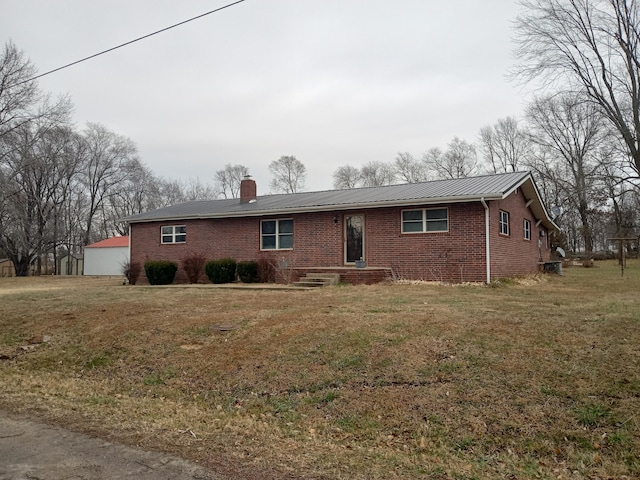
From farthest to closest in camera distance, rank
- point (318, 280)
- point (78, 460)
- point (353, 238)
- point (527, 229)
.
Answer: point (527, 229), point (353, 238), point (318, 280), point (78, 460)

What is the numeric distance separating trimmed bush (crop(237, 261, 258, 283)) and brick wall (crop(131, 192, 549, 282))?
2.53ft

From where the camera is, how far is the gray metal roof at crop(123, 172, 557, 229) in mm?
14266

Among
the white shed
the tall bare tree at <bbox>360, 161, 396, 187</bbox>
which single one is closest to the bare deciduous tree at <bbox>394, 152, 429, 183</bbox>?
the tall bare tree at <bbox>360, 161, 396, 187</bbox>

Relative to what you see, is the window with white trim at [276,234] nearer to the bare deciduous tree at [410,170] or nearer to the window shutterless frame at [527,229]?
the window shutterless frame at [527,229]

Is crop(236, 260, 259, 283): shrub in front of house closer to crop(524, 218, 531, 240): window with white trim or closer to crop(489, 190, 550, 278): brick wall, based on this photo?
crop(489, 190, 550, 278): brick wall

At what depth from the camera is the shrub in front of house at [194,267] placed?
18.3 m

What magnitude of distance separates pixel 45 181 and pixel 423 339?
42.6 m

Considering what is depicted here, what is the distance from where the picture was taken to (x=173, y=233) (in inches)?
797

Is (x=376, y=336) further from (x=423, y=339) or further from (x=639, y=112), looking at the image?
(x=639, y=112)

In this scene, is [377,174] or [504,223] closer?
[504,223]

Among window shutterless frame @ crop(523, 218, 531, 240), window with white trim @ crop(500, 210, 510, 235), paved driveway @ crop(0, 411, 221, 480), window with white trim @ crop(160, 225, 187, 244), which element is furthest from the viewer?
window with white trim @ crop(160, 225, 187, 244)

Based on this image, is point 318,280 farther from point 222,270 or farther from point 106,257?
point 106,257

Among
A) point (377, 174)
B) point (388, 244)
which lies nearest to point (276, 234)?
point (388, 244)

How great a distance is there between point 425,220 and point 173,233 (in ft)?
35.7
